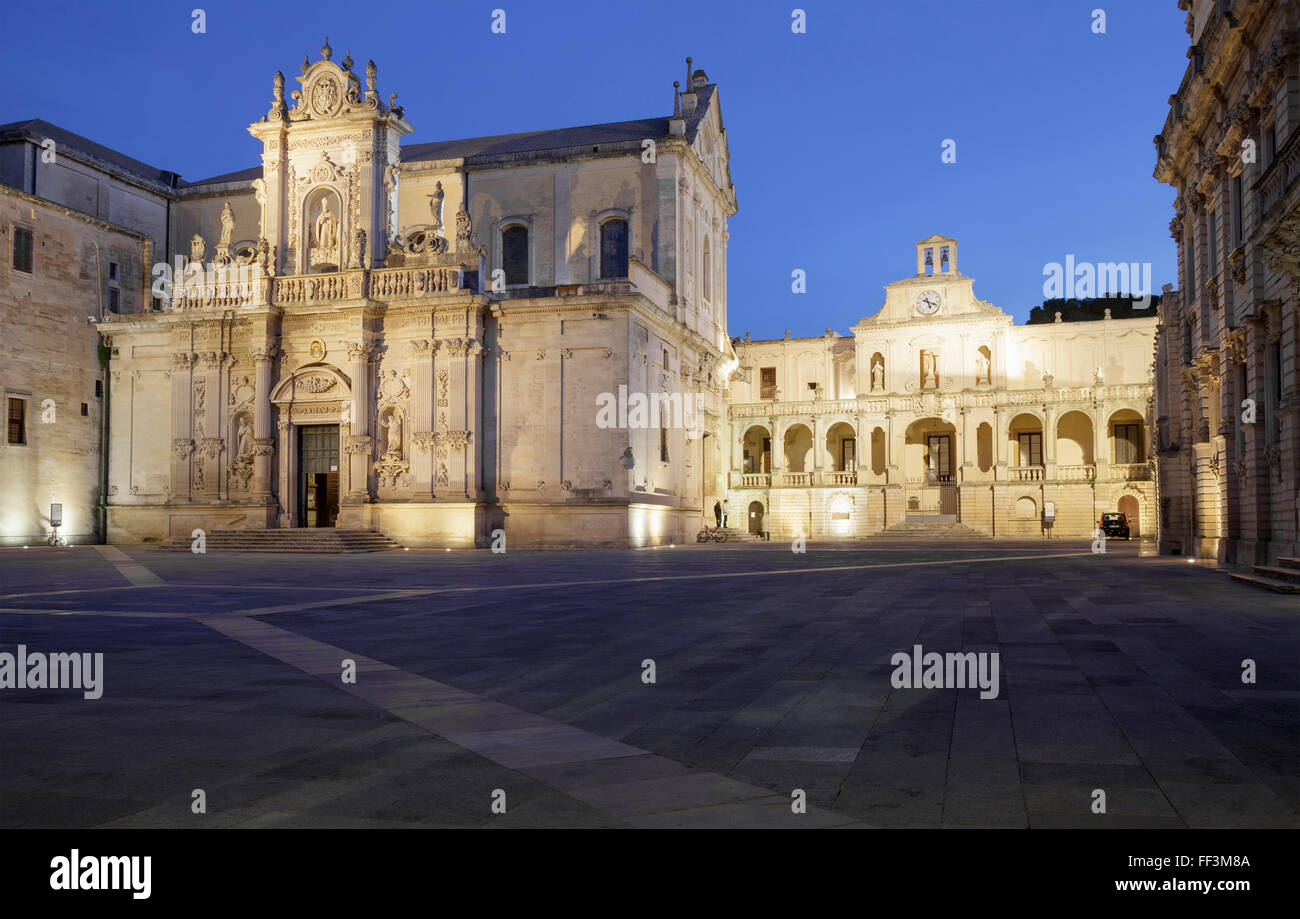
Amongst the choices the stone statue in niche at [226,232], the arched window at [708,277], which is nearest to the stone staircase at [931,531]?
the arched window at [708,277]

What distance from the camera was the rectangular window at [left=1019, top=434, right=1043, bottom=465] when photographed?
65125 millimetres

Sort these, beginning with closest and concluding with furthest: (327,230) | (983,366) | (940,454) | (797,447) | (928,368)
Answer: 1. (327,230)
2. (983,366)
3. (928,368)
4. (940,454)
5. (797,447)

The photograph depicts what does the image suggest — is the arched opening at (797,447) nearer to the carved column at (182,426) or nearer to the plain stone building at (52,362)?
the carved column at (182,426)

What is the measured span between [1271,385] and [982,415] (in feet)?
134

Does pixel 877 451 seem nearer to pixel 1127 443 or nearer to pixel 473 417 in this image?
pixel 1127 443

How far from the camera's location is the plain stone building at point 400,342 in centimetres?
4034

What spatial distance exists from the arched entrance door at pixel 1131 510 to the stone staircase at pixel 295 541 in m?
40.7

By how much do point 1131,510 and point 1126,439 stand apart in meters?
4.96

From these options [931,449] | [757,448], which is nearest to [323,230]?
[757,448]

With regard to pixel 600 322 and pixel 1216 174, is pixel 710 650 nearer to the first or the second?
pixel 1216 174

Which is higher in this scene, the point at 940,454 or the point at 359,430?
the point at 359,430

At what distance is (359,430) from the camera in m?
41.3
